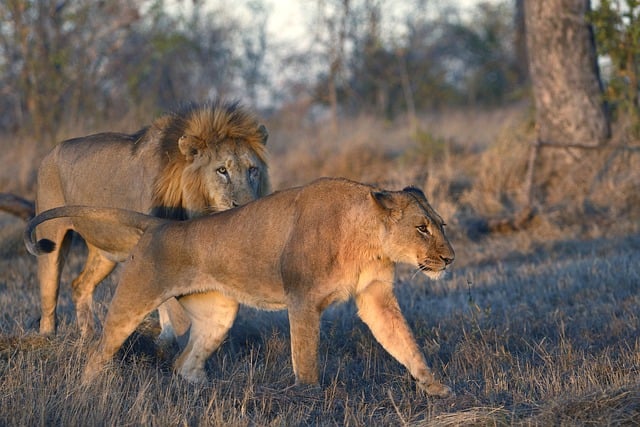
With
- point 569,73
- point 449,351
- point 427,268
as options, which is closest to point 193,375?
point 427,268

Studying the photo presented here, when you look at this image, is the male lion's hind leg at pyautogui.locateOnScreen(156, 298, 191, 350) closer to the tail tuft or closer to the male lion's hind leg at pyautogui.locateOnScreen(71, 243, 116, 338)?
the tail tuft

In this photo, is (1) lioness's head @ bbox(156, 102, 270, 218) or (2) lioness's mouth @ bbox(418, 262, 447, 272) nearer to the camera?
(2) lioness's mouth @ bbox(418, 262, 447, 272)

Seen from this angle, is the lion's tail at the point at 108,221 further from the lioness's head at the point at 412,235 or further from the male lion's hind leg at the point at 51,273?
the lioness's head at the point at 412,235

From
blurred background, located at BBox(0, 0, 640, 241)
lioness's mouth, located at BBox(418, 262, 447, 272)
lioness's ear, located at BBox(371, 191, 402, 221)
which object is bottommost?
blurred background, located at BBox(0, 0, 640, 241)

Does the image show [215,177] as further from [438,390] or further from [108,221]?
[438,390]

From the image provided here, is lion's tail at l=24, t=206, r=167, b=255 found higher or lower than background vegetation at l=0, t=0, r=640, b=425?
higher

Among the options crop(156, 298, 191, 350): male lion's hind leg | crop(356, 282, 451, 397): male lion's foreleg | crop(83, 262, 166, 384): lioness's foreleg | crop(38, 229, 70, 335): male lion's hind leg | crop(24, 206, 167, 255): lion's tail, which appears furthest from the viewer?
crop(38, 229, 70, 335): male lion's hind leg

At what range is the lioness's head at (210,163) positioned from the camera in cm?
658

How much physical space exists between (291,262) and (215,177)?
151 centimetres

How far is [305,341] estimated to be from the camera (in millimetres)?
5234

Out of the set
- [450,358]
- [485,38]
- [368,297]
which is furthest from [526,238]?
[485,38]

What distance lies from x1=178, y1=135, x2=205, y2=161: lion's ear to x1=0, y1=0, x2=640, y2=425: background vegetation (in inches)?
51.8

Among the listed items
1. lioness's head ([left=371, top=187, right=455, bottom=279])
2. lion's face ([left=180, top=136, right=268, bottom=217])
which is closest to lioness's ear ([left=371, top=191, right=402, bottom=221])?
lioness's head ([left=371, top=187, right=455, bottom=279])

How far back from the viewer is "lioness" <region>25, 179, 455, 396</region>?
5227 millimetres
